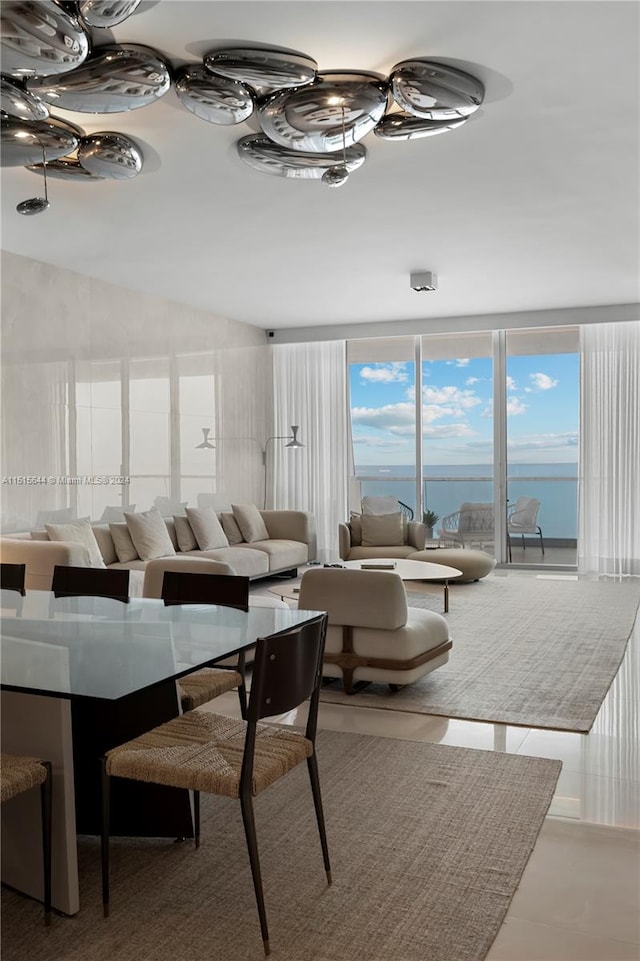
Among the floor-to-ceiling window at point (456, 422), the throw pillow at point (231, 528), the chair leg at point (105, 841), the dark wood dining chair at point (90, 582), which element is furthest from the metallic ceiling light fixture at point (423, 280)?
the chair leg at point (105, 841)

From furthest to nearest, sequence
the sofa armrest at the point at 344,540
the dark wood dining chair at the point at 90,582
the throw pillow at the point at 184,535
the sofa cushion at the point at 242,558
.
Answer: the sofa armrest at the point at 344,540 < the throw pillow at the point at 184,535 < the sofa cushion at the point at 242,558 < the dark wood dining chair at the point at 90,582

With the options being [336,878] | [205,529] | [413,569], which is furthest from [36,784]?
[205,529]

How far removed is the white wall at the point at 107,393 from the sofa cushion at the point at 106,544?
0.32 meters

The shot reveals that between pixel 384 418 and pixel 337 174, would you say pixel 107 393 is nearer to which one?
pixel 337 174

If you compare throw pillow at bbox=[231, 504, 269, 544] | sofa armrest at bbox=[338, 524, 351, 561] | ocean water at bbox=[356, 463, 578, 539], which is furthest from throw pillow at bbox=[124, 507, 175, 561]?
ocean water at bbox=[356, 463, 578, 539]

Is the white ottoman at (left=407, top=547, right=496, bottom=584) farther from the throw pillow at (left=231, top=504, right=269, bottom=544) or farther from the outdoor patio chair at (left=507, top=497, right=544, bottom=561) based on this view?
the throw pillow at (left=231, top=504, right=269, bottom=544)

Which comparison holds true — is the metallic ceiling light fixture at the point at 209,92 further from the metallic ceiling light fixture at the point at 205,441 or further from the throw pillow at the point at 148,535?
the metallic ceiling light fixture at the point at 205,441

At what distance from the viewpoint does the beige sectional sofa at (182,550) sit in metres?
5.95

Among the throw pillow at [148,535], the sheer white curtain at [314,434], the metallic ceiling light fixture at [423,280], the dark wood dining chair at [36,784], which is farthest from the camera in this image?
the sheer white curtain at [314,434]

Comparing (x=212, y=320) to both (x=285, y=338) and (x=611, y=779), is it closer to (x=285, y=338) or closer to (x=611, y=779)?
(x=285, y=338)

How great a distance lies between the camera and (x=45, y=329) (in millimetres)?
7113

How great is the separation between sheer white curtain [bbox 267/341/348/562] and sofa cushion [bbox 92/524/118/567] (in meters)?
3.90

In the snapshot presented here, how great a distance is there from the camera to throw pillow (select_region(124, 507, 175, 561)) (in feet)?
24.6

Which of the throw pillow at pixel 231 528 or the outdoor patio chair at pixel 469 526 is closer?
the throw pillow at pixel 231 528
